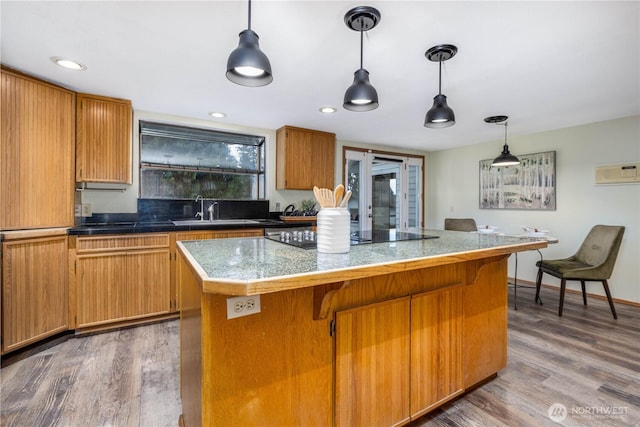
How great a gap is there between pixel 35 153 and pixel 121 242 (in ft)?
3.09

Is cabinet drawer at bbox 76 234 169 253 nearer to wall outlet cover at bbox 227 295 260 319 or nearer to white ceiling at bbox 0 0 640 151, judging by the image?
white ceiling at bbox 0 0 640 151

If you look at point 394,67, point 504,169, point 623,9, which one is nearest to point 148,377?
point 394,67

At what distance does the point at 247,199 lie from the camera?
4113 millimetres

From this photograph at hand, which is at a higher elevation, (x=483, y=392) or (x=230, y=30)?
(x=230, y=30)

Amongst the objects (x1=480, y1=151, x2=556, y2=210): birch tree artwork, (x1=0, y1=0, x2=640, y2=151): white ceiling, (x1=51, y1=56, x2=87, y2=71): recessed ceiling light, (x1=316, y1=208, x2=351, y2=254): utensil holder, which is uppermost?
(x1=0, y1=0, x2=640, y2=151): white ceiling

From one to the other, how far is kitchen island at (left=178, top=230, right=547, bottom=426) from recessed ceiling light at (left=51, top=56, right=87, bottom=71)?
5.95 ft

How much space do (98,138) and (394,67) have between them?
2.74 meters

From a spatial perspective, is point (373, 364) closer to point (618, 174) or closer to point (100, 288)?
point (100, 288)

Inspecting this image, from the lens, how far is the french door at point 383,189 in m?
5.14

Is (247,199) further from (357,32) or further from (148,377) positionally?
(357,32)

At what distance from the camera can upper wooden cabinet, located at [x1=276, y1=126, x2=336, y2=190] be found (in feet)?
13.1

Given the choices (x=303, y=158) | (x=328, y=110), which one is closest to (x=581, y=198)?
(x=328, y=110)

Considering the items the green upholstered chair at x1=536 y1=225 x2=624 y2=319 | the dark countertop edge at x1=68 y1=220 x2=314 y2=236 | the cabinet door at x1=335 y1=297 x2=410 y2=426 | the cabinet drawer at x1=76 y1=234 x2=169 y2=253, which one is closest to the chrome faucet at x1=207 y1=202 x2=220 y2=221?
the dark countertop edge at x1=68 y1=220 x2=314 y2=236

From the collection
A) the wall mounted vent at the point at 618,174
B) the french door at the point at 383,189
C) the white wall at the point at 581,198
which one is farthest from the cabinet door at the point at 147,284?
the wall mounted vent at the point at 618,174
